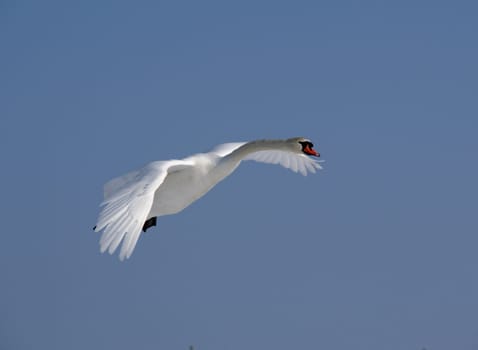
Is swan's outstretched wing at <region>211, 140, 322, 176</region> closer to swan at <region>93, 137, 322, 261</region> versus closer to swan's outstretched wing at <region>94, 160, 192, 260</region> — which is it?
swan at <region>93, 137, 322, 261</region>

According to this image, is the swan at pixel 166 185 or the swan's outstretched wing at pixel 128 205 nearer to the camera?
the swan's outstretched wing at pixel 128 205

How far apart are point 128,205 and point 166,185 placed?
3556 millimetres

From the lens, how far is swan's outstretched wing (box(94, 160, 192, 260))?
1470 cm

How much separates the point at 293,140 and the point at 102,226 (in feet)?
18.5

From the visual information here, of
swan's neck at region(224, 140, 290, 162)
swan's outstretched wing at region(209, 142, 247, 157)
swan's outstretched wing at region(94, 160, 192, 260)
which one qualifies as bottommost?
swan's outstretched wing at region(94, 160, 192, 260)

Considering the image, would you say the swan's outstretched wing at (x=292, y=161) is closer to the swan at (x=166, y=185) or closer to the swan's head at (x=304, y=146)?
the swan at (x=166, y=185)

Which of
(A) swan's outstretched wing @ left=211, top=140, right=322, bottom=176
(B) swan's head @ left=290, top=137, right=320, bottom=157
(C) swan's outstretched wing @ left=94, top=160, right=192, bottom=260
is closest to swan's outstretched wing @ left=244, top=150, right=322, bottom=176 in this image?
(A) swan's outstretched wing @ left=211, top=140, right=322, bottom=176

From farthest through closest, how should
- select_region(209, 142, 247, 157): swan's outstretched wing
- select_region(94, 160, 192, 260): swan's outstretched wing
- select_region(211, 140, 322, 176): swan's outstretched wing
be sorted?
select_region(211, 140, 322, 176): swan's outstretched wing < select_region(209, 142, 247, 157): swan's outstretched wing < select_region(94, 160, 192, 260): swan's outstretched wing

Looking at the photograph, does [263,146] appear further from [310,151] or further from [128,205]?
[128,205]

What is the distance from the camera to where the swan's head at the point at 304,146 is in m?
19.7

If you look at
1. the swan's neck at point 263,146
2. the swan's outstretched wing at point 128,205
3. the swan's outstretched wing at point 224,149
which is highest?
the swan's outstretched wing at point 224,149

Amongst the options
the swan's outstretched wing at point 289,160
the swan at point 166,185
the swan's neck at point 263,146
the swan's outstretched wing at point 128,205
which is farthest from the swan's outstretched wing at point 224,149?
the swan's outstretched wing at point 128,205

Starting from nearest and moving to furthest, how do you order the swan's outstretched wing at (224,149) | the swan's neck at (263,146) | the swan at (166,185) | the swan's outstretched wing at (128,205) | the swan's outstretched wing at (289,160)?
the swan's outstretched wing at (128,205), the swan at (166,185), the swan's neck at (263,146), the swan's outstretched wing at (224,149), the swan's outstretched wing at (289,160)

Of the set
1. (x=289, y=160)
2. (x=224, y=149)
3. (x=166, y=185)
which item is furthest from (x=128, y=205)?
(x=289, y=160)
